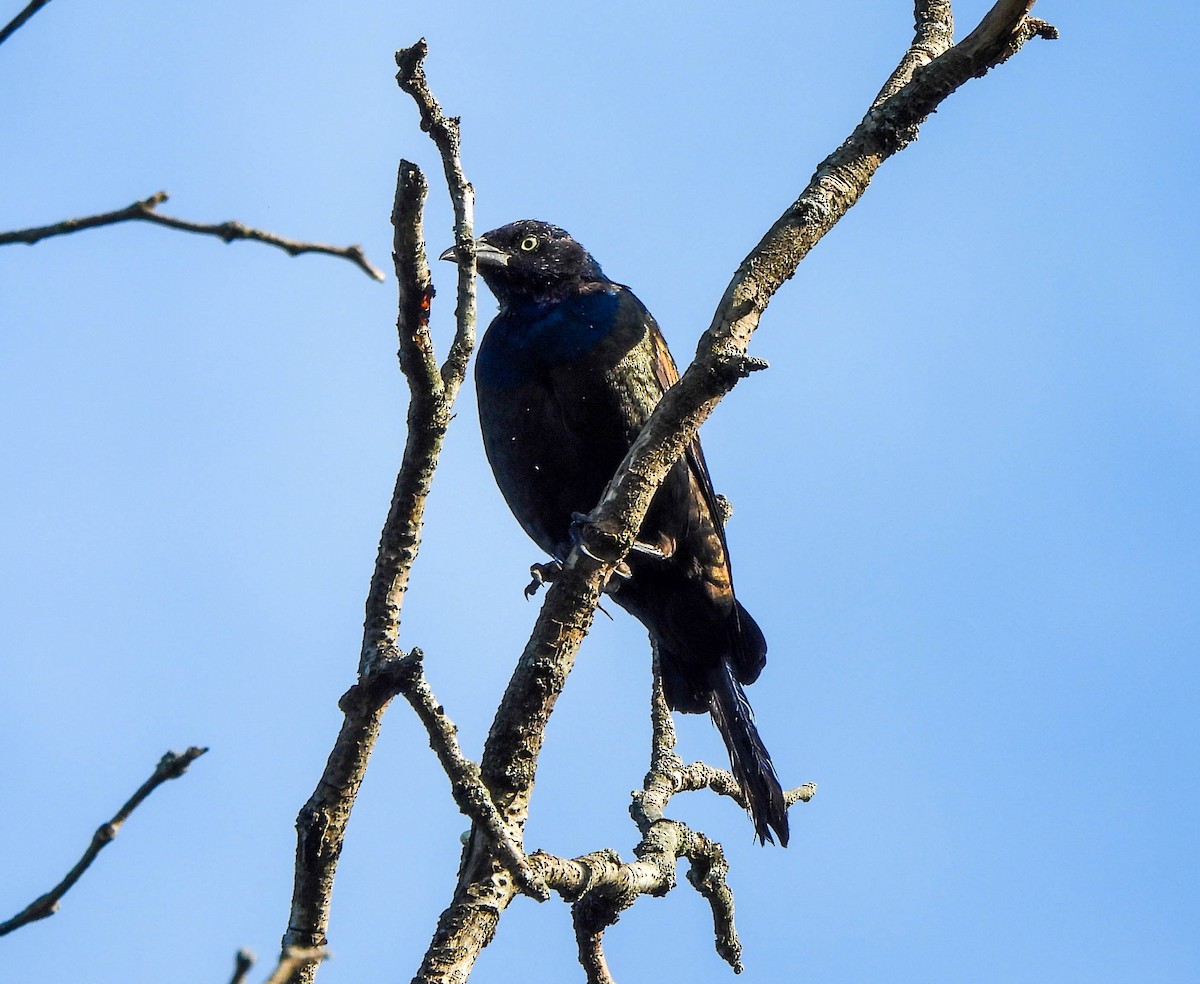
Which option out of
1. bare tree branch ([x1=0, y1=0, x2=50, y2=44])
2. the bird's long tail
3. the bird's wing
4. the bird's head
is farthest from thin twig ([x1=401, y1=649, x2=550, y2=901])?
the bird's head

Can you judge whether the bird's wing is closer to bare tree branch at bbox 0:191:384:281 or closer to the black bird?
the black bird

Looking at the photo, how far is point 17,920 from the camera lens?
4.35ft

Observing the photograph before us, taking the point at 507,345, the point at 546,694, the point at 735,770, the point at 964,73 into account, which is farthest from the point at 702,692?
the point at 964,73

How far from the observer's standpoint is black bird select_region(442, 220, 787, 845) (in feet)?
16.7

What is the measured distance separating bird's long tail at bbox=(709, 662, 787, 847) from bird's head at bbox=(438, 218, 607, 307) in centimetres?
182

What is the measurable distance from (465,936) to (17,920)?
1715mm

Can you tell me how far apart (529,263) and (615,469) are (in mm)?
1326

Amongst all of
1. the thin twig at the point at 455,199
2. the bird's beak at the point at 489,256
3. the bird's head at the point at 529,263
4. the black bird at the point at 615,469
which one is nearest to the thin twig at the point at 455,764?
the thin twig at the point at 455,199

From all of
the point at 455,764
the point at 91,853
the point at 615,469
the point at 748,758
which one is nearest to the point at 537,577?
the point at 615,469

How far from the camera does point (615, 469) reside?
198 inches

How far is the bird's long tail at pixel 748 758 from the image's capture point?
504cm

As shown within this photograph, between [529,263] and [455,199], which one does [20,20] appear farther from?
[529,263]

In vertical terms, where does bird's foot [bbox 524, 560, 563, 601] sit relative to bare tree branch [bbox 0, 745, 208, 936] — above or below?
above

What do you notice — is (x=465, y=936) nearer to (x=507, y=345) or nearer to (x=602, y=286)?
(x=507, y=345)
